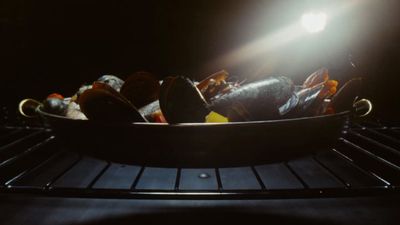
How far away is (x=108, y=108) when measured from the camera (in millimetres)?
535

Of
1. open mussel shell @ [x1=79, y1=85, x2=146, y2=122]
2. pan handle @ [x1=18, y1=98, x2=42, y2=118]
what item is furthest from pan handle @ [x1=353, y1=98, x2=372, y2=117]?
pan handle @ [x1=18, y1=98, x2=42, y2=118]

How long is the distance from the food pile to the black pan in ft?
0.20

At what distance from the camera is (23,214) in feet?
1.92

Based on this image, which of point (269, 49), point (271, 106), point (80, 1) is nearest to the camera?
point (271, 106)

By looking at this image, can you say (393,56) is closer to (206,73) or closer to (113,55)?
(206,73)

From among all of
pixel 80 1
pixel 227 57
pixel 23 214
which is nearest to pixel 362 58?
pixel 227 57

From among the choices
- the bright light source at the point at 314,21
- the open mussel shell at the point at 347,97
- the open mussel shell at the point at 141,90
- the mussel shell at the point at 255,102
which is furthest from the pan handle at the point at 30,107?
the bright light source at the point at 314,21

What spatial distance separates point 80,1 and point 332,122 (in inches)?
52.2

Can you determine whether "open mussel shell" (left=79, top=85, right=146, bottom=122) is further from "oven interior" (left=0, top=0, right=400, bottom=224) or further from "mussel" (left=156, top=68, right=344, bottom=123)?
"oven interior" (left=0, top=0, right=400, bottom=224)

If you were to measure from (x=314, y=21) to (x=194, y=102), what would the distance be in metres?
1.18

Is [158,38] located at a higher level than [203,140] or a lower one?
higher

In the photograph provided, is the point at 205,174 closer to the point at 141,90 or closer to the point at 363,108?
the point at 141,90

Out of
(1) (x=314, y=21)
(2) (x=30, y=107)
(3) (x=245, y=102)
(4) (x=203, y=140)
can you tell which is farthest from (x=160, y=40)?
(4) (x=203, y=140)

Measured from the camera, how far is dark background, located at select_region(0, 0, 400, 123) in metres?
1.50
